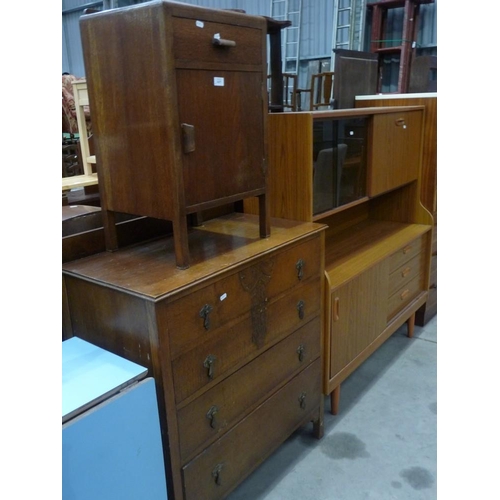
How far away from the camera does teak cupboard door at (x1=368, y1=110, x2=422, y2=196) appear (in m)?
2.34

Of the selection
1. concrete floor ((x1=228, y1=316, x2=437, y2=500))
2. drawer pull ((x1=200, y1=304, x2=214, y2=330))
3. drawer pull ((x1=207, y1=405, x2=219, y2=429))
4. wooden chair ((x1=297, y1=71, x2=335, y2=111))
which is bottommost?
concrete floor ((x1=228, y1=316, x2=437, y2=500))

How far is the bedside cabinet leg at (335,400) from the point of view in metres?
2.17

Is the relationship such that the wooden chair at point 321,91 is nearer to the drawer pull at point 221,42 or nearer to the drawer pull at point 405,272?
the drawer pull at point 405,272

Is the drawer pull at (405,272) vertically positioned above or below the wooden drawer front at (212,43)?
below

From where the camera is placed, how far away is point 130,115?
1.35m

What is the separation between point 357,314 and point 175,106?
1.34 m

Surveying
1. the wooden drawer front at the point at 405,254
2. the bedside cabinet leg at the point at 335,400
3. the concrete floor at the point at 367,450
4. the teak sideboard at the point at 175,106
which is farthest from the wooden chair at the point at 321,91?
the teak sideboard at the point at 175,106

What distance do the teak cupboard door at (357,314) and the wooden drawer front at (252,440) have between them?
0.18 meters

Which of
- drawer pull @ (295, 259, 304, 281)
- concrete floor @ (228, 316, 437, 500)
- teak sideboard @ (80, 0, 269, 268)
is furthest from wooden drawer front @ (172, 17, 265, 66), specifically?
concrete floor @ (228, 316, 437, 500)

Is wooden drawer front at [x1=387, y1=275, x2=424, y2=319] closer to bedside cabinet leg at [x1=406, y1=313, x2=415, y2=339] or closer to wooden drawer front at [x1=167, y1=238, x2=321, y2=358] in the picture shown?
bedside cabinet leg at [x1=406, y1=313, x2=415, y2=339]

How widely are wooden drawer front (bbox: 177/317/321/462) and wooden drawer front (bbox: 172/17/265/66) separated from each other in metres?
0.93

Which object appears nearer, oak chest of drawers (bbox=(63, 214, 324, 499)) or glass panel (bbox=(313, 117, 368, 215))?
oak chest of drawers (bbox=(63, 214, 324, 499))

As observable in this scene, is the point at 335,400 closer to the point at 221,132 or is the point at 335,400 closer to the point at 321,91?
the point at 221,132

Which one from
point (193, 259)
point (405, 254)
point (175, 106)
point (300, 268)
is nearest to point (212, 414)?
point (193, 259)
